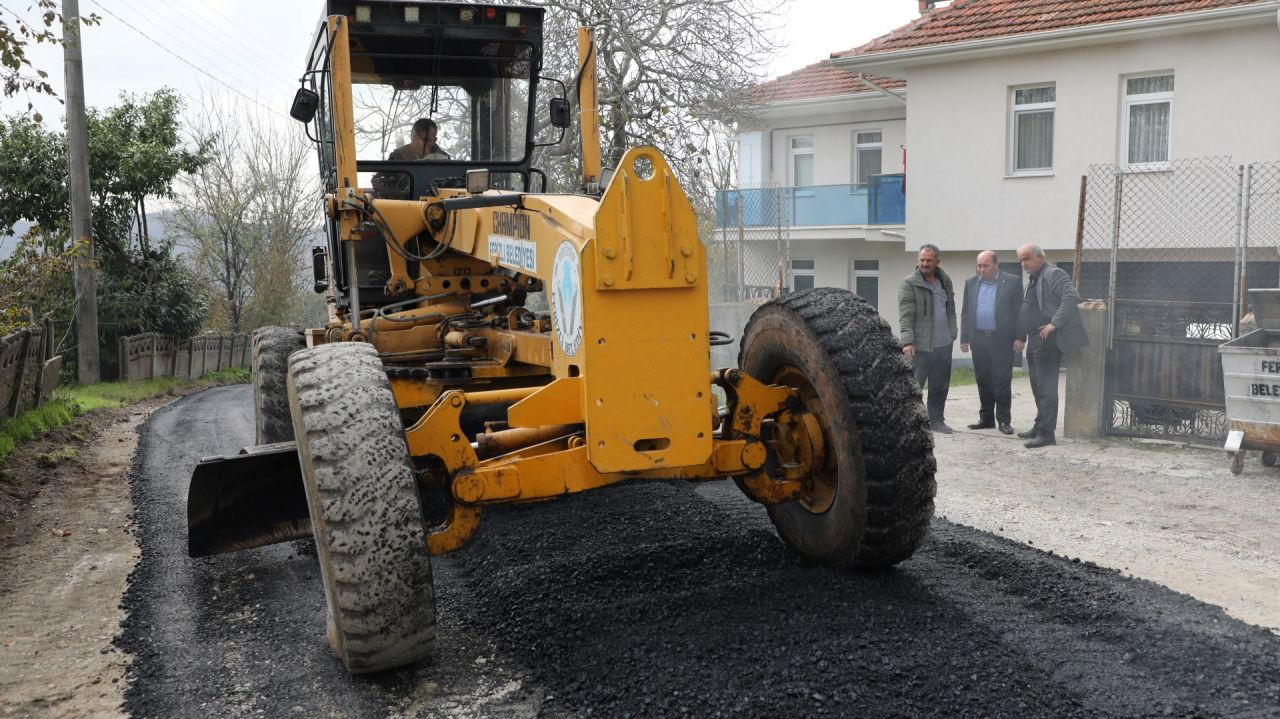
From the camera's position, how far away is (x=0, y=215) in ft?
61.5

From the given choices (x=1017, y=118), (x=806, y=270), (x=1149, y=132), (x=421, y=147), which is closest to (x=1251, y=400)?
(x=421, y=147)

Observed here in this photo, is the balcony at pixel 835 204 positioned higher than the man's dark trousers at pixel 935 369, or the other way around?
the balcony at pixel 835 204

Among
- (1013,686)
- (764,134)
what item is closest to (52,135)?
(764,134)

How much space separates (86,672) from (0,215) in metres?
17.2

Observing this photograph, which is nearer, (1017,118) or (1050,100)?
(1050,100)

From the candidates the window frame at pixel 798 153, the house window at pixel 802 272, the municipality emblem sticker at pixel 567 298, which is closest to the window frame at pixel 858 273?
the house window at pixel 802 272

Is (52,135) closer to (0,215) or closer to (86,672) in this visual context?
(0,215)

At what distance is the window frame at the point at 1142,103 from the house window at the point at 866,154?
656 cm

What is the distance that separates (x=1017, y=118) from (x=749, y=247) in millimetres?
4859

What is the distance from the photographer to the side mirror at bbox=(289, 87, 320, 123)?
6.04m

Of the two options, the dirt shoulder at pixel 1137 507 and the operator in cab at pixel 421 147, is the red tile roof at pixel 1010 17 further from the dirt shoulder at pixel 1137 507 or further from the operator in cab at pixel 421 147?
the operator in cab at pixel 421 147

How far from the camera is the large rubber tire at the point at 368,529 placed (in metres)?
3.74

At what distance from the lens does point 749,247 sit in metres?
19.5

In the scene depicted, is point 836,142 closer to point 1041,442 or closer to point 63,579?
point 1041,442
